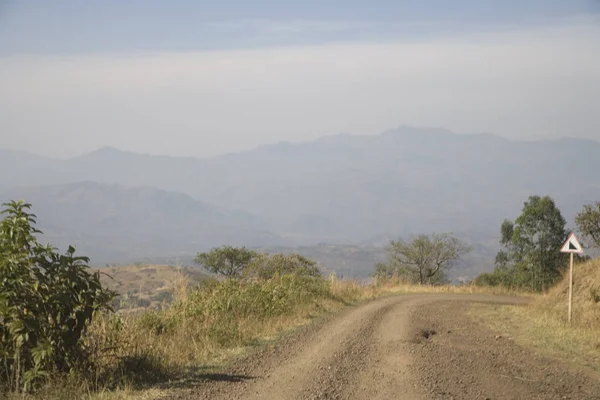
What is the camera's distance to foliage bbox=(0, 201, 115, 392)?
336 inches

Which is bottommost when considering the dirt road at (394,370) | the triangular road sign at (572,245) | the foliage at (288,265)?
the dirt road at (394,370)

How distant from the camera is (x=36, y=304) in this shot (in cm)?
878

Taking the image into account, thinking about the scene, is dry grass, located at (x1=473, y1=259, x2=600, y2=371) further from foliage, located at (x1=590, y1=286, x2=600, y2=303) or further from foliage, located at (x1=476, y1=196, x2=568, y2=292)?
foliage, located at (x1=476, y1=196, x2=568, y2=292)

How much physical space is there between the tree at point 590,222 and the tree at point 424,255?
606 inches

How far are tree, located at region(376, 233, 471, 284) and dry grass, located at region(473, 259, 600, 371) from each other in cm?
2775

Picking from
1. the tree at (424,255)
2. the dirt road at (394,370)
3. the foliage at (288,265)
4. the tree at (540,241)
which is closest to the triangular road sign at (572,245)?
the dirt road at (394,370)

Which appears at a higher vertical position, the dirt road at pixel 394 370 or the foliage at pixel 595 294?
the foliage at pixel 595 294

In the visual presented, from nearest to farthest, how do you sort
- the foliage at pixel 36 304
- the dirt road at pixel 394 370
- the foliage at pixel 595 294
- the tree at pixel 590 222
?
the foliage at pixel 36 304
the dirt road at pixel 394 370
the foliage at pixel 595 294
the tree at pixel 590 222

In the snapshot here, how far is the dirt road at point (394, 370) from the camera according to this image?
960 centimetres

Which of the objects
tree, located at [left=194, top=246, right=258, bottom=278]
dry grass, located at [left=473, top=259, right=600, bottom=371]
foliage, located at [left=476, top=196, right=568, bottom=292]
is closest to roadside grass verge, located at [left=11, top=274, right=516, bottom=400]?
dry grass, located at [left=473, top=259, right=600, bottom=371]

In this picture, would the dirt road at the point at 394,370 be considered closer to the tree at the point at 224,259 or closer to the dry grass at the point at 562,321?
the dry grass at the point at 562,321

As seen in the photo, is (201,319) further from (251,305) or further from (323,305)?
(323,305)

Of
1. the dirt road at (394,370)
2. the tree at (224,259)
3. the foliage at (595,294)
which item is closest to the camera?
the dirt road at (394,370)

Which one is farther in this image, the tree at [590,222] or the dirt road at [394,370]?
the tree at [590,222]
